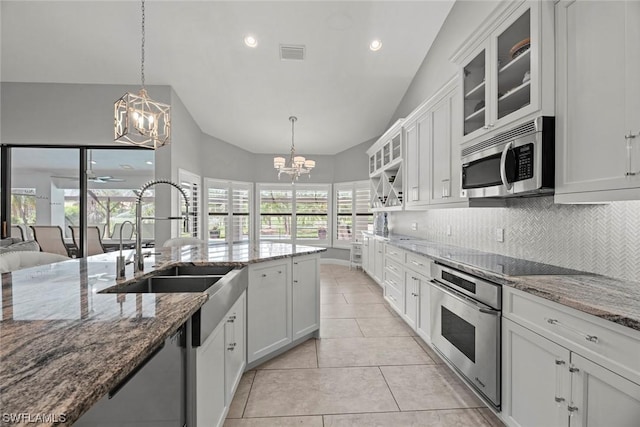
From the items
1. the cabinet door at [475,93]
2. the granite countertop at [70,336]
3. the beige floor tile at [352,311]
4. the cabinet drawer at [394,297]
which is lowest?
the beige floor tile at [352,311]

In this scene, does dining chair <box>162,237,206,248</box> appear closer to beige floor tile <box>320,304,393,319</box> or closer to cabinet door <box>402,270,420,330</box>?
beige floor tile <box>320,304,393,319</box>

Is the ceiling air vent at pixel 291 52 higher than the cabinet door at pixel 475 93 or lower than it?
higher

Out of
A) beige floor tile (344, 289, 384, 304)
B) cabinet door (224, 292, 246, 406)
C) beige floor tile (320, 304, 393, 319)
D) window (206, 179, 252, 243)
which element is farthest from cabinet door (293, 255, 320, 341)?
window (206, 179, 252, 243)

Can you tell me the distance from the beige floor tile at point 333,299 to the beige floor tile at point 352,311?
14 cm

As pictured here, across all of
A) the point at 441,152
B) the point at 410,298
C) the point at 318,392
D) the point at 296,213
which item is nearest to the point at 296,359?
the point at 318,392

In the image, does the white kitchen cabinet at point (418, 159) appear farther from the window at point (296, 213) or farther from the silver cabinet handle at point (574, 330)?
the window at point (296, 213)

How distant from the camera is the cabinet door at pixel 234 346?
5.96 feet

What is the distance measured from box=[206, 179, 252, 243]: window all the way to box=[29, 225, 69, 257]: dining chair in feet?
7.94

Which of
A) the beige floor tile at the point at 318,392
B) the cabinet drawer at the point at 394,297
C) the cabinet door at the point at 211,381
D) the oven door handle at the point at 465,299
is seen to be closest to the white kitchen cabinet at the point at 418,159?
the cabinet drawer at the point at 394,297

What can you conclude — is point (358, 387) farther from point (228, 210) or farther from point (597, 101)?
point (228, 210)

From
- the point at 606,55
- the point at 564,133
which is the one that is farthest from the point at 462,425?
the point at 606,55

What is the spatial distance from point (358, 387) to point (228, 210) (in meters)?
5.30

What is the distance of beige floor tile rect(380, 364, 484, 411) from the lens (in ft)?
6.70

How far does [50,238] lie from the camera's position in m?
4.53
